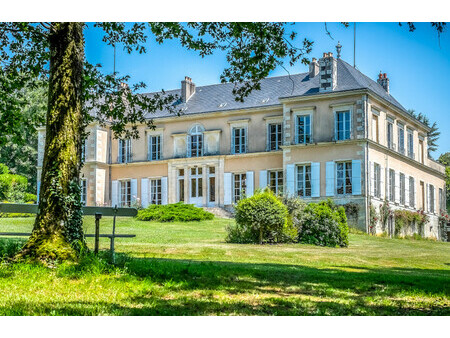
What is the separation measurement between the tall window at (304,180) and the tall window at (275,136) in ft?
5.23

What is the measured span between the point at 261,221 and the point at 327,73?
1047 cm

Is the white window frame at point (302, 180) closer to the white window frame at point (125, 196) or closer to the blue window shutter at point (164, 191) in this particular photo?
the blue window shutter at point (164, 191)

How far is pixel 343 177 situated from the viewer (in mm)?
21969

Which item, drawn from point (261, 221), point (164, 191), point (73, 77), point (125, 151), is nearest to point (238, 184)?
point (164, 191)

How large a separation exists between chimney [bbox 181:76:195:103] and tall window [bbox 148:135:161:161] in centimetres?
201

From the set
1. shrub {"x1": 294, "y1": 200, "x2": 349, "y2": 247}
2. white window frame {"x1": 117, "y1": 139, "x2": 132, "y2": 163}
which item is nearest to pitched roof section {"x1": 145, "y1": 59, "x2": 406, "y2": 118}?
white window frame {"x1": 117, "y1": 139, "x2": 132, "y2": 163}

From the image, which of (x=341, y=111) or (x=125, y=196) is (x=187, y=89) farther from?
(x=341, y=111)

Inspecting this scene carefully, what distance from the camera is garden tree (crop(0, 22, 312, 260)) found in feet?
23.4

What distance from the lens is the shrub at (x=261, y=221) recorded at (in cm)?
1356

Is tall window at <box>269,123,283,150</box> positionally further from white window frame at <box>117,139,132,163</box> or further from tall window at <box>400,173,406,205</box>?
white window frame at <box>117,139,132,163</box>
